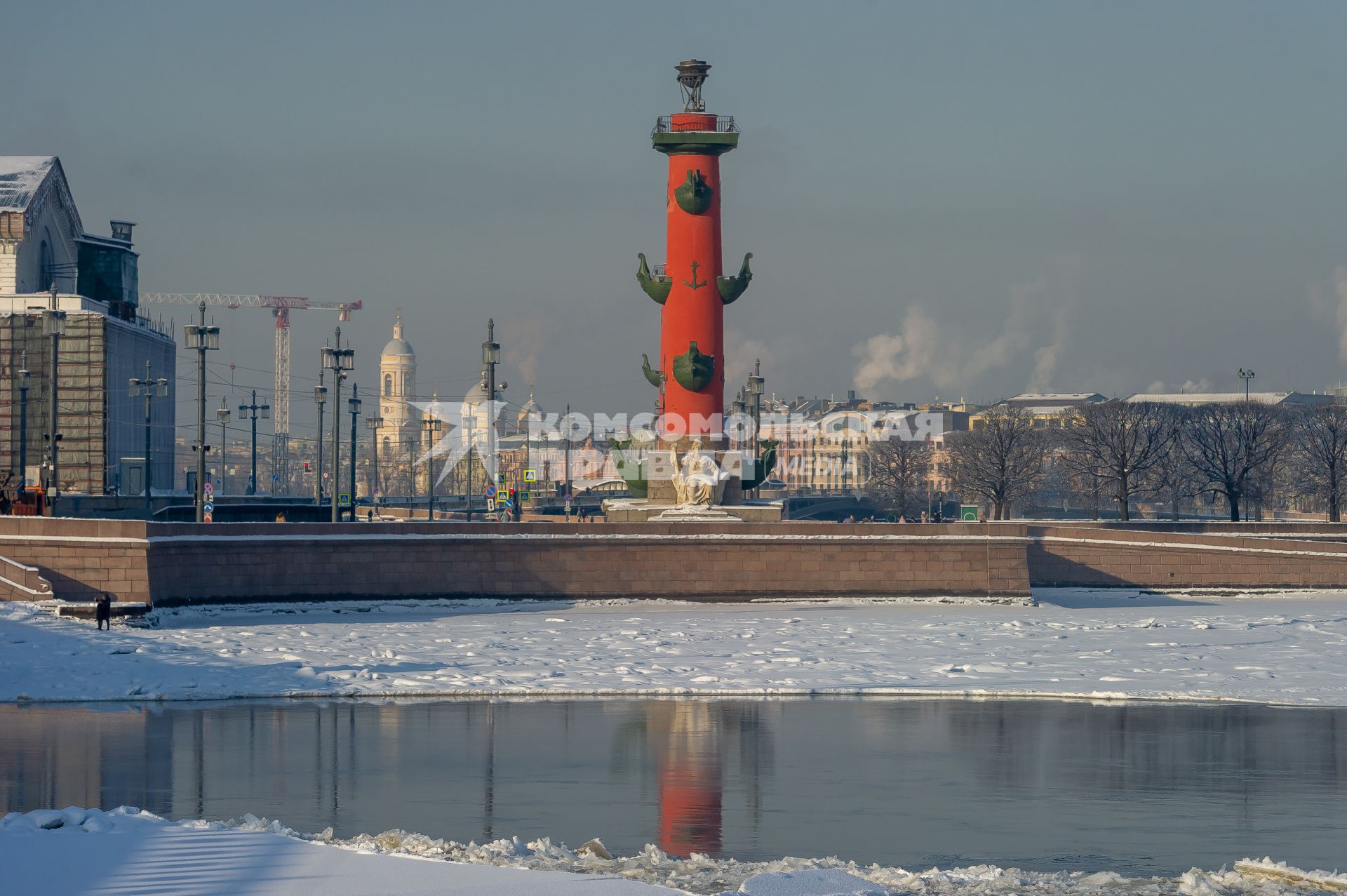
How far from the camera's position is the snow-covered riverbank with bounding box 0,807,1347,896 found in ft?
46.9

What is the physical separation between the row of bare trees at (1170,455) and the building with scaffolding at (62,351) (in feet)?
139

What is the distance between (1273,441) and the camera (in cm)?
8350

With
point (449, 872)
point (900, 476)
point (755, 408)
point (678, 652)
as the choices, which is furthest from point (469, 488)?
point (449, 872)

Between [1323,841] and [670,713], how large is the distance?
11.1m

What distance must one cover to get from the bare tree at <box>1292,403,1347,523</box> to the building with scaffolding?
5251 cm

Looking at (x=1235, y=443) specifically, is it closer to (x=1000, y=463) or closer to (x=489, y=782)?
(x=1000, y=463)

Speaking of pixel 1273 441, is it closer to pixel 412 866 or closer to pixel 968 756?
pixel 968 756

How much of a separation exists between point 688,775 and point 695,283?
32.5 metres

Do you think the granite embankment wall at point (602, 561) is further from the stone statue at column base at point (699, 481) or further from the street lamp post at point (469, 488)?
the stone statue at column base at point (699, 481)

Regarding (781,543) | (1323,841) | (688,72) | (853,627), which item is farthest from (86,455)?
(1323,841)

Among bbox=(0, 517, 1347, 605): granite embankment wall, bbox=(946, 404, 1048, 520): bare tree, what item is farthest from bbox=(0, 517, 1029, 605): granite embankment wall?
bbox=(946, 404, 1048, 520): bare tree

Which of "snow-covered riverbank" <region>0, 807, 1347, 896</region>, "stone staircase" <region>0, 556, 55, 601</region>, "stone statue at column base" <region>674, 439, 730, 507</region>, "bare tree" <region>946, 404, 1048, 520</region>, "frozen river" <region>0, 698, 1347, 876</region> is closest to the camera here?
"snow-covered riverbank" <region>0, 807, 1347, 896</region>

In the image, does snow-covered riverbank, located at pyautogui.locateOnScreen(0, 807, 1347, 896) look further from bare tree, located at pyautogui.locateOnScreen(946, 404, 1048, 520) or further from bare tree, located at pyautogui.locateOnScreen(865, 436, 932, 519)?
bare tree, located at pyautogui.locateOnScreen(865, 436, 932, 519)

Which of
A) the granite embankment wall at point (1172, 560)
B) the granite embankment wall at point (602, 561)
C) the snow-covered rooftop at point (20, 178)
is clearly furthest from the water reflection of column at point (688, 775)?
the snow-covered rooftop at point (20, 178)
